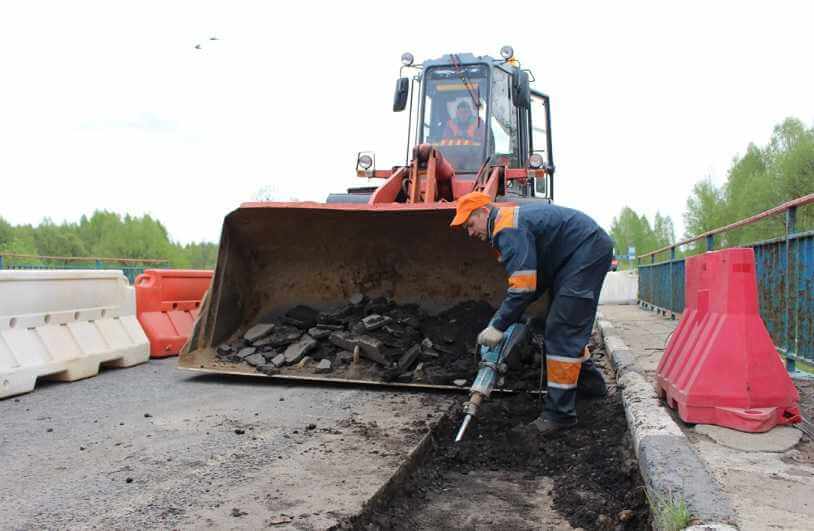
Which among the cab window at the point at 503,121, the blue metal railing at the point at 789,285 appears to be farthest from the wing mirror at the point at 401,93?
the blue metal railing at the point at 789,285

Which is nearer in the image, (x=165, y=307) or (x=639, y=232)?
(x=165, y=307)

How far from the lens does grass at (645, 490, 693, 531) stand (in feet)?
7.20

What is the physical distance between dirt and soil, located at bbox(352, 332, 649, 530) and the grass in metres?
0.20

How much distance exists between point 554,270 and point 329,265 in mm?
2474

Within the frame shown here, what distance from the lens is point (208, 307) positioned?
5.70 meters

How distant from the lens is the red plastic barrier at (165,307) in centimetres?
701

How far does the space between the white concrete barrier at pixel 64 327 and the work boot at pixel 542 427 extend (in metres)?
3.81

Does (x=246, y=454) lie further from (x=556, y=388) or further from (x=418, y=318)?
(x=418, y=318)

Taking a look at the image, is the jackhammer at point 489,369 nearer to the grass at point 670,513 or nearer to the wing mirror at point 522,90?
the grass at point 670,513

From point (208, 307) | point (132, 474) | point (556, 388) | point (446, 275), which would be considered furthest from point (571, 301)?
point (208, 307)

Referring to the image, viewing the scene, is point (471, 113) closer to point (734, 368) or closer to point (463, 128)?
point (463, 128)

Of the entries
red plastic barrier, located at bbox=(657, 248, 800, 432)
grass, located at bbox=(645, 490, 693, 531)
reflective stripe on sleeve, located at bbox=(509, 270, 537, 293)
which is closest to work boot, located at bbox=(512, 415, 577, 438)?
red plastic barrier, located at bbox=(657, 248, 800, 432)

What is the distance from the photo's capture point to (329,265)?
619 cm

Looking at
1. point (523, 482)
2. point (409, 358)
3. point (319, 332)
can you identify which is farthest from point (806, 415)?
point (319, 332)
